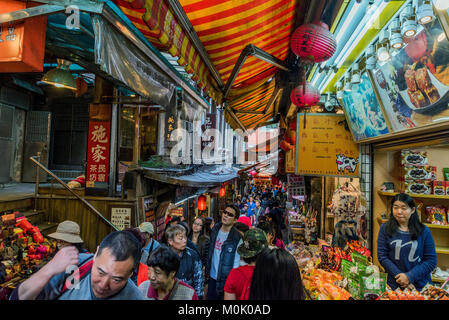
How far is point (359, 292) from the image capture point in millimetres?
2721

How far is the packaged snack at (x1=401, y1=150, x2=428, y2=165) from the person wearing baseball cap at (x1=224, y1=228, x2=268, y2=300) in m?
3.95

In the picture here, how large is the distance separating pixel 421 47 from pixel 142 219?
6.30 m

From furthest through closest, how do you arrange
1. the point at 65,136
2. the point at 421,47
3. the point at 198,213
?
the point at 198,213 < the point at 65,136 < the point at 421,47

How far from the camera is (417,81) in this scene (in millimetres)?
3229

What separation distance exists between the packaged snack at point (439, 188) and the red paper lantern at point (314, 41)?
3574 millimetres

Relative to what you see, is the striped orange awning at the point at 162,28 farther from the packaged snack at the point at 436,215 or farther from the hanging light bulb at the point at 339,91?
the packaged snack at the point at 436,215

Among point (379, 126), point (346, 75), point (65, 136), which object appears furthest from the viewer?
point (65, 136)

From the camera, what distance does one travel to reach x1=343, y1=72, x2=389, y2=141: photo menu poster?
177 inches

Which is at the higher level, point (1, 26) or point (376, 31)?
point (376, 31)

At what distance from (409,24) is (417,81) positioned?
75 cm

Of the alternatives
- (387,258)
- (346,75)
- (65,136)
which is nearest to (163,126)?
(65,136)

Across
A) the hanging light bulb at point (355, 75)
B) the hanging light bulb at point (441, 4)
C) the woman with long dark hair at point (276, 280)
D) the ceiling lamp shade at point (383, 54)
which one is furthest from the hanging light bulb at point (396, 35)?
the woman with long dark hair at point (276, 280)

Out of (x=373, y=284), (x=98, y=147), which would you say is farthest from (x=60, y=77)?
(x=373, y=284)
